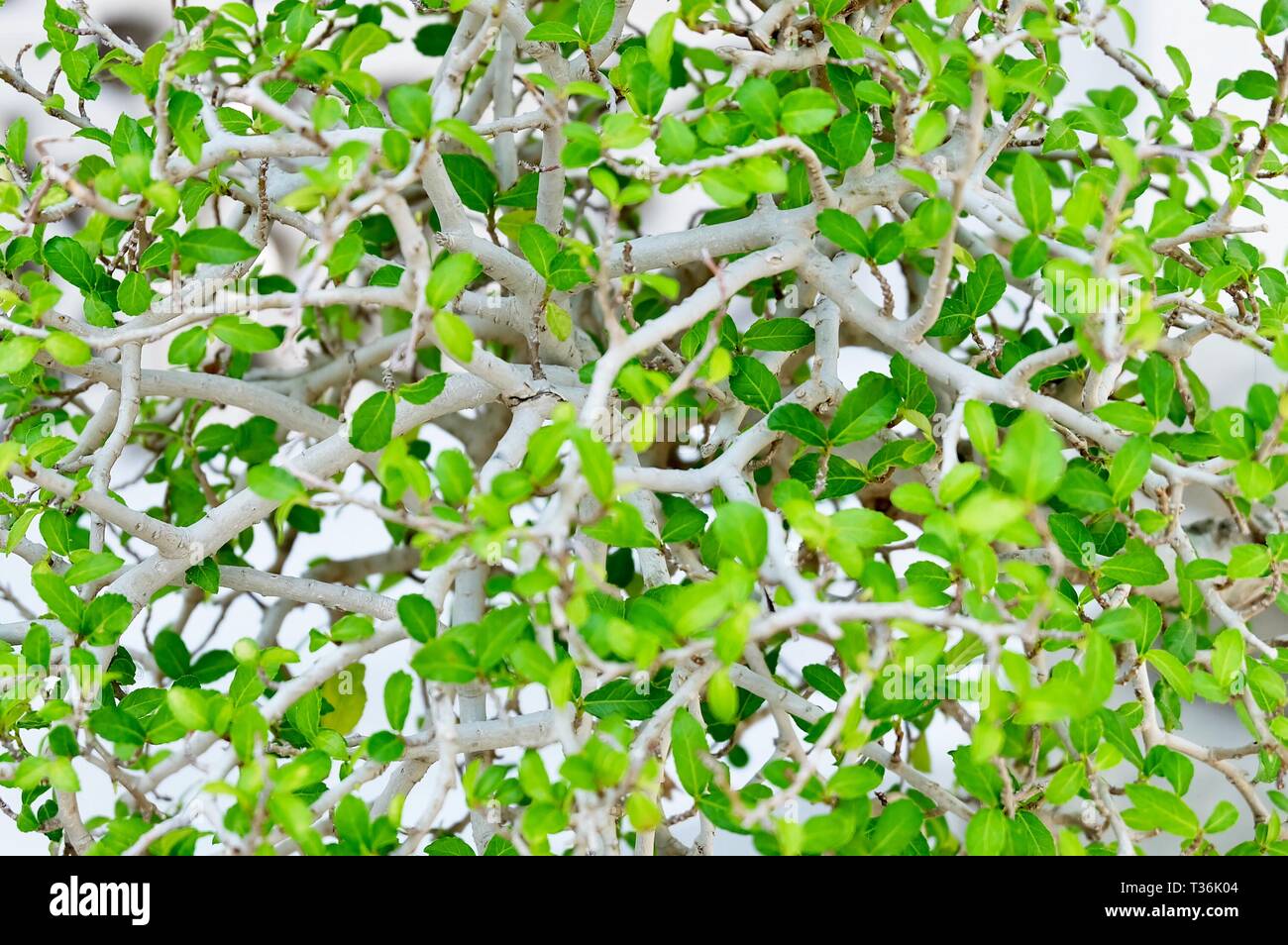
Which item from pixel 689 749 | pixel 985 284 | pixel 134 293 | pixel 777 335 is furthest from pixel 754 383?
pixel 134 293

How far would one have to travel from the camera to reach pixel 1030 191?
2.02ft

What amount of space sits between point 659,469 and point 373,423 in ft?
0.72

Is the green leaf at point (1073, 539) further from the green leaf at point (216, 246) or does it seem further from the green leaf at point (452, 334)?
the green leaf at point (216, 246)

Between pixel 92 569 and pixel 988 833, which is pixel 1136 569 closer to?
pixel 988 833

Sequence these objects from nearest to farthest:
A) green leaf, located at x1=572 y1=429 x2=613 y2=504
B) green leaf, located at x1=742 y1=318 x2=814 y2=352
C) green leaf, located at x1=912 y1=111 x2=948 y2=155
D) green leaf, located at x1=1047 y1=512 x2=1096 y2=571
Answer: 1. green leaf, located at x1=572 y1=429 x2=613 y2=504
2. green leaf, located at x1=912 y1=111 x2=948 y2=155
3. green leaf, located at x1=1047 y1=512 x2=1096 y2=571
4. green leaf, located at x1=742 y1=318 x2=814 y2=352

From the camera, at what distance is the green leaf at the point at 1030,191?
61cm

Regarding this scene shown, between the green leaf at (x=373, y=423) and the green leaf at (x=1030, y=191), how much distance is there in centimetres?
37

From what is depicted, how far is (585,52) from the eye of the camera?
2.53 ft

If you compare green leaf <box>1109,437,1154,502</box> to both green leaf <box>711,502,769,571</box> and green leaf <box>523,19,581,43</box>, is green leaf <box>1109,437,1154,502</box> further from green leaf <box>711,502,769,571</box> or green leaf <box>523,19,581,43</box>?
green leaf <box>523,19,581,43</box>

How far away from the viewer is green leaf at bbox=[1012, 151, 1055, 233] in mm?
614

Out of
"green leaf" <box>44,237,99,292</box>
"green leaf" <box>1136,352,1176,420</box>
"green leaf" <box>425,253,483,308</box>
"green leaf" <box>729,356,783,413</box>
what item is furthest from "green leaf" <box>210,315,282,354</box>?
"green leaf" <box>1136,352,1176,420</box>

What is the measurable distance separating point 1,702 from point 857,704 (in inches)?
19.3
